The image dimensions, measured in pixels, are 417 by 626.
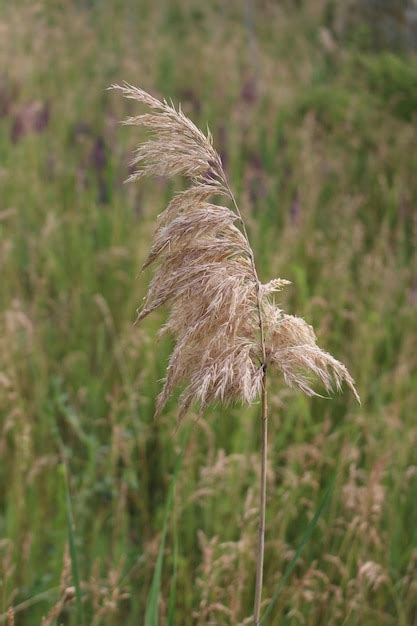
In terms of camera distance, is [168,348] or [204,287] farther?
[168,348]

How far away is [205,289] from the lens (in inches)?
37.3

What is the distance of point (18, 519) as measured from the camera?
217 cm

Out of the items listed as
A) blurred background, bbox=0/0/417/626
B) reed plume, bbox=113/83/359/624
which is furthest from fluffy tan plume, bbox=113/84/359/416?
blurred background, bbox=0/0/417/626

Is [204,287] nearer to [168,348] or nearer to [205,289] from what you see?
[205,289]

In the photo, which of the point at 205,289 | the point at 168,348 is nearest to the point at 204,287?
the point at 205,289

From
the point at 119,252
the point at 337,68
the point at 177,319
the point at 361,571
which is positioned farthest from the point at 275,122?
the point at 177,319

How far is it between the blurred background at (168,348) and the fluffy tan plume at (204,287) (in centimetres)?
32

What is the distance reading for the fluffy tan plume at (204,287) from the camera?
944mm

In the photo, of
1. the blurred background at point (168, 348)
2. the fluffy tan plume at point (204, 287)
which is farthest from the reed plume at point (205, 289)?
the blurred background at point (168, 348)

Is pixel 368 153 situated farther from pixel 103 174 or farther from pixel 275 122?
pixel 103 174

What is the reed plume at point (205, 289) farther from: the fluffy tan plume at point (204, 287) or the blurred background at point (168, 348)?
the blurred background at point (168, 348)

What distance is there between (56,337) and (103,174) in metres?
1.42

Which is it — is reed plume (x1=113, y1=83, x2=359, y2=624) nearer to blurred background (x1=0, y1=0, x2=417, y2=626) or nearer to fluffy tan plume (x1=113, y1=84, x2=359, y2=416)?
fluffy tan plume (x1=113, y1=84, x2=359, y2=416)

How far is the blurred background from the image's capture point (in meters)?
2.01
